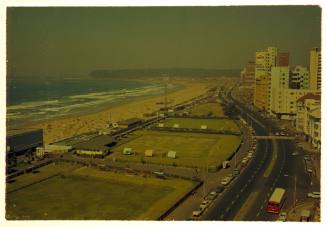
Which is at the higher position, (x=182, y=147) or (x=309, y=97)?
(x=309, y=97)

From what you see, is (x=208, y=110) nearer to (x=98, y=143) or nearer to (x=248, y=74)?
(x=248, y=74)

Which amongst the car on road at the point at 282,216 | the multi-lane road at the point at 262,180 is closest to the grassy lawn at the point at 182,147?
the multi-lane road at the point at 262,180

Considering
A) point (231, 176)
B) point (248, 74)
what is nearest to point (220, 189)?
point (231, 176)

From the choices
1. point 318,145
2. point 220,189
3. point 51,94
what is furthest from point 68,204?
point 318,145

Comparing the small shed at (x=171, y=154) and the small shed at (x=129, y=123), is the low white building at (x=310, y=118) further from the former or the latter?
the small shed at (x=129, y=123)

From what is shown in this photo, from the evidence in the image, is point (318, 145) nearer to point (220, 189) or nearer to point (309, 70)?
point (309, 70)

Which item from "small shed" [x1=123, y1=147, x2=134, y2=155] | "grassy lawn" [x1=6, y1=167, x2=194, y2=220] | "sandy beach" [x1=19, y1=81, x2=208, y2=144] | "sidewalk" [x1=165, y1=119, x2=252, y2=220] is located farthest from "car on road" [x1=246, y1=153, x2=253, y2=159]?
"small shed" [x1=123, y1=147, x2=134, y2=155]

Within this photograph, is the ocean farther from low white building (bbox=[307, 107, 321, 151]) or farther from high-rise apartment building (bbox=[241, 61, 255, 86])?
low white building (bbox=[307, 107, 321, 151])
